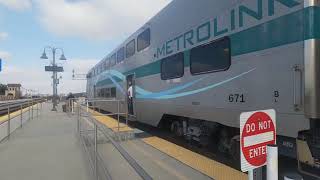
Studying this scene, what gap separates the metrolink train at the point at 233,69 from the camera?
200 inches

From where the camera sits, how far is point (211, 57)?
25.1 ft

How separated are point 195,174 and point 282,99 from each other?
2.20 m

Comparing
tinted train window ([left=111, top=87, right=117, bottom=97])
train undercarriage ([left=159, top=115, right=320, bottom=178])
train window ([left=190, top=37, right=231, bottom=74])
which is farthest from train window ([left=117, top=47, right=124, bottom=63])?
train window ([left=190, top=37, right=231, bottom=74])

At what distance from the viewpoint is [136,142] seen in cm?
1084

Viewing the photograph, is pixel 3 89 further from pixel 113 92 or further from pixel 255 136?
pixel 255 136

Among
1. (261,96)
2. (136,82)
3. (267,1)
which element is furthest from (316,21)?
(136,82)

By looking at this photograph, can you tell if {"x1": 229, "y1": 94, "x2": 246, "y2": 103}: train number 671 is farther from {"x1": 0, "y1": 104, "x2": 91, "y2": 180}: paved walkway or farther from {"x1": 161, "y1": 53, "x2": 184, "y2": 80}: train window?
{"x1": 0, "y1": 104, "x2": 91, "y2": 180}: paved walkway

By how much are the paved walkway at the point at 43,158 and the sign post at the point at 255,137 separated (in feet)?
13.5

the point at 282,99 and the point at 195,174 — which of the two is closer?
the point at 282,99

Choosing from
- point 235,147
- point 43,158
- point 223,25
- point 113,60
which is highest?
point 113,60

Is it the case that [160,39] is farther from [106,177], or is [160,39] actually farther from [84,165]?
[106,177]

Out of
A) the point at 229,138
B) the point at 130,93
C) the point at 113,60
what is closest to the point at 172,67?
the point at 229,138

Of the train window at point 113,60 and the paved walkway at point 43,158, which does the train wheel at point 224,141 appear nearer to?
the paved walkway at point 43,158

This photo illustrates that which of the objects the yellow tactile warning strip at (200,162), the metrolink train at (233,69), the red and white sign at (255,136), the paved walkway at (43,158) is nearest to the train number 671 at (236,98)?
the metrolink train at (233,69)
